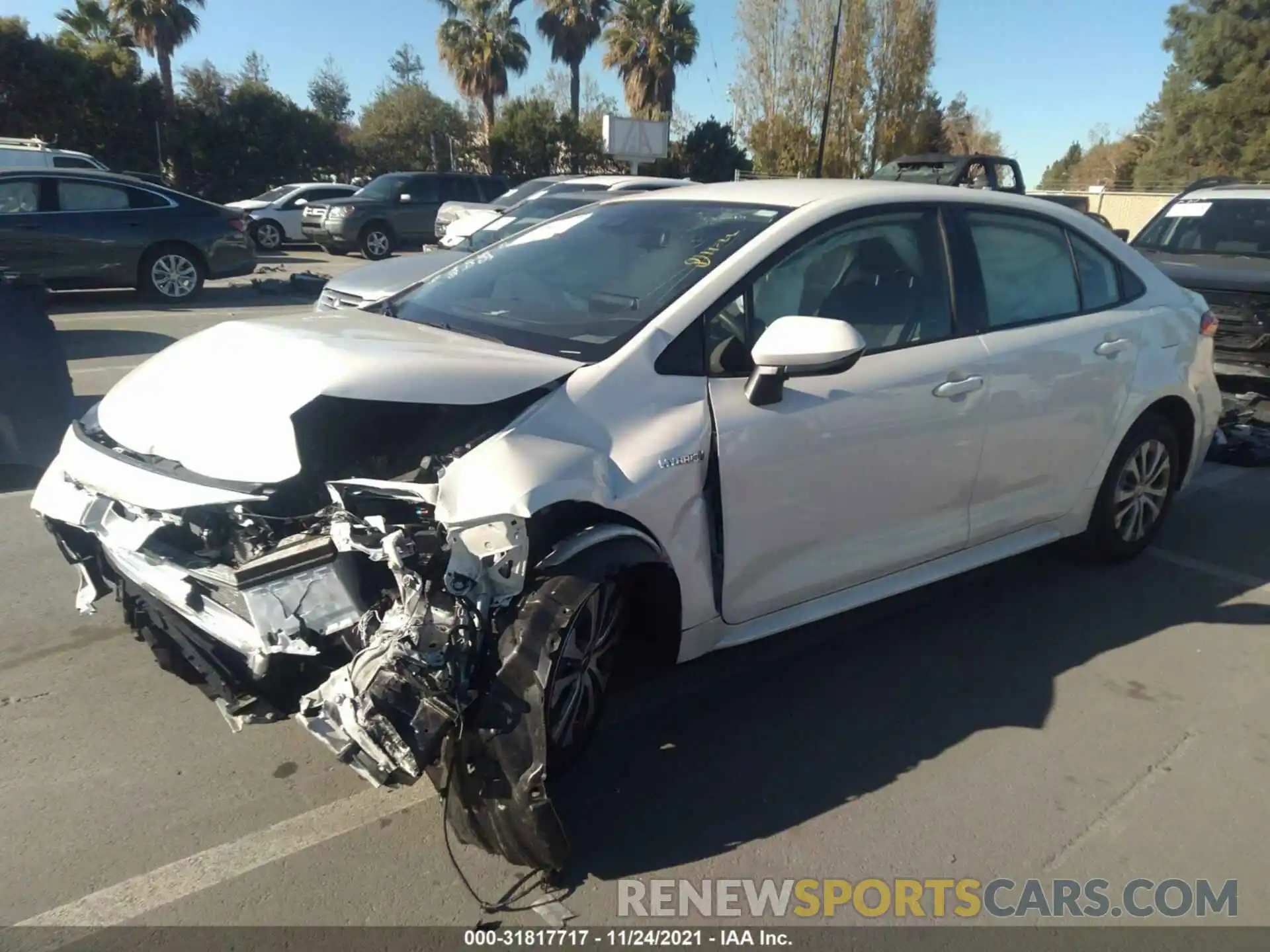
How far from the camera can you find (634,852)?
9.21ft

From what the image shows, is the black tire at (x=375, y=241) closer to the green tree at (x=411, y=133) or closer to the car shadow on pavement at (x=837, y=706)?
the car shadow on pavement at (x=837, y=706)

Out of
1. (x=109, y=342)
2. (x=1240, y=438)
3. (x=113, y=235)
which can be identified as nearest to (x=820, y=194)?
(x=1240, y=438)

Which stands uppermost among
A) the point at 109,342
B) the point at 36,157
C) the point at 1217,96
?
the point at 1217,96

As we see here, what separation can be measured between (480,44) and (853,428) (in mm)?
38327

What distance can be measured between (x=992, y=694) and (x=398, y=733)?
2331mm

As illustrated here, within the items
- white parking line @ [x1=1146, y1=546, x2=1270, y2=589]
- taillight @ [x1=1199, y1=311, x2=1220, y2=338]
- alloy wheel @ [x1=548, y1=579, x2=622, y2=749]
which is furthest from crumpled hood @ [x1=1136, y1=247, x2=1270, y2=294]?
alloy wheel @ [x1=548, y1=579, x2=622, y2=749]

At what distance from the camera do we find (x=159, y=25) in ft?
105

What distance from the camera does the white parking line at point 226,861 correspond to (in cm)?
253

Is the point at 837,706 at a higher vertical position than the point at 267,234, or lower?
lower

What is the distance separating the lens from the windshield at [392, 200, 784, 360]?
3355mm

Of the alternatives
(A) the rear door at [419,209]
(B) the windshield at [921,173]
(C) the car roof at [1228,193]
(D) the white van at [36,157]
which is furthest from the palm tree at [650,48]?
(C) the car roof at [1228,193]

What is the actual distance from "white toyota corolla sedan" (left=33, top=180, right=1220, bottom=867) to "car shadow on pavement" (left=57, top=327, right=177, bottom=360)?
6.51 meters

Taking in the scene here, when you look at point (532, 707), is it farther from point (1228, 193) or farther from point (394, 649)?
point (1228, 193)

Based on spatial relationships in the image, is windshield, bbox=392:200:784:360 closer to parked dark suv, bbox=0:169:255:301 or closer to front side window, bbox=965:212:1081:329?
front side window, bbox=965:212:1081:329
